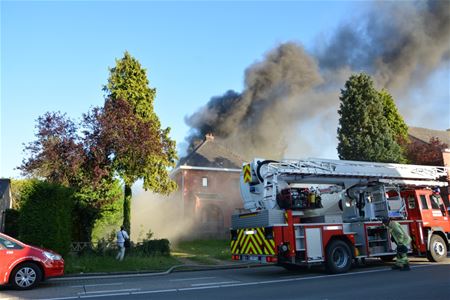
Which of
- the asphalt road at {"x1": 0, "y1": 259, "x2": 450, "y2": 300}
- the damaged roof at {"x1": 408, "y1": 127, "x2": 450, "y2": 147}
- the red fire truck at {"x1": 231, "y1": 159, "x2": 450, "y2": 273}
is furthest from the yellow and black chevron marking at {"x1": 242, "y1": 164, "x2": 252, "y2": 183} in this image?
the damaged roof at {"x1": 408, "y1": 127, "x2": 450, "y2": 147}

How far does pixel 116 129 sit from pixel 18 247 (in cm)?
803

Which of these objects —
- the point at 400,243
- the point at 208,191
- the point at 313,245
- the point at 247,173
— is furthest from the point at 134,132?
the point at 208,191

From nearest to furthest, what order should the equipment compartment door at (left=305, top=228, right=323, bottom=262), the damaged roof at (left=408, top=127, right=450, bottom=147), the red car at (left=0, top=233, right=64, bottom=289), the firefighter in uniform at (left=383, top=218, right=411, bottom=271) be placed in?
the red car at (left=0, top=233, right=64, bottom=289), the equipment compartment door at (left=305, top=228, right=323, bottom=262), the firefighter in uniform at (left=383, top=218, right=411, bottom=271), the damaged roof at (left=408, top=127, right=450, bottom=147)

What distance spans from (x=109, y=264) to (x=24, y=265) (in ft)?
16.2

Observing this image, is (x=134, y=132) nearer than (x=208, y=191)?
Yes

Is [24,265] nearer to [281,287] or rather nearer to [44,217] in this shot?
[44,217]

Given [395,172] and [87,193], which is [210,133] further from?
[395,172]

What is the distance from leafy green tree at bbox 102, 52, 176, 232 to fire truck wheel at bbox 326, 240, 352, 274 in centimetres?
891

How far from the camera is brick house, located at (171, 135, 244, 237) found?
31391 millimetres

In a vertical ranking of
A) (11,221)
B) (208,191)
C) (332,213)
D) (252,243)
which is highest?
(208,191)

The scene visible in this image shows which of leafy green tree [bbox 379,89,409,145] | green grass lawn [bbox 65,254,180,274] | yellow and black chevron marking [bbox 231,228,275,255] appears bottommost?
green grass lawn [bbox 65,254,180,274]

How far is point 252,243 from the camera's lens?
1149 cm

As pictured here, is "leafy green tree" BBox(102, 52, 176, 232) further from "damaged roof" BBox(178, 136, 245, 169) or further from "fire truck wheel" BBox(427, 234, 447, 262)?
"damaged roof" BBox(178, 136, 245, 169)

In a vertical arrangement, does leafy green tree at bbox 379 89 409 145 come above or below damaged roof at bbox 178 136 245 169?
above
